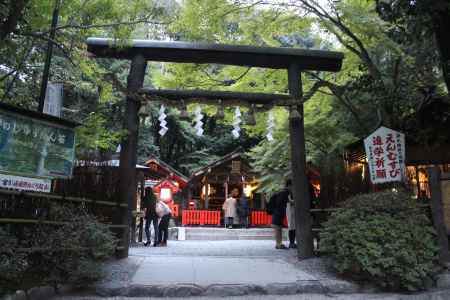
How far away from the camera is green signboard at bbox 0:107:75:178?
5.36m

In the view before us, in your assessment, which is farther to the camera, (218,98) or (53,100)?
(218,98)

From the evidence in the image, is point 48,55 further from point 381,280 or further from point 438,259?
point 438,259

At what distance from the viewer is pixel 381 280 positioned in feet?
19.7

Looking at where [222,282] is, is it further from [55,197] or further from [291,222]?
[291,222]

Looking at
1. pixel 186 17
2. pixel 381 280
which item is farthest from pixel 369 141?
pixel 186 17

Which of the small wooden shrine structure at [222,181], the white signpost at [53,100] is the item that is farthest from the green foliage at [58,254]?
the small wooden shrine structure at [222,181]

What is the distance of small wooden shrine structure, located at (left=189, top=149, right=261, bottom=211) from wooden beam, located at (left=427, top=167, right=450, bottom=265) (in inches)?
707

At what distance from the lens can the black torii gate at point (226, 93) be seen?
8.58 meters

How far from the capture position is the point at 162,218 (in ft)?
42.0

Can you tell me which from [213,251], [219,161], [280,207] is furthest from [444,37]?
[219,161]

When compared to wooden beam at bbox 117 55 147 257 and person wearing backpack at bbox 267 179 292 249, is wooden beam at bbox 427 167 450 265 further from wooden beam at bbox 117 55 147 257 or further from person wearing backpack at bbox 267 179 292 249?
wooden beam at bbox 117 55 147 257

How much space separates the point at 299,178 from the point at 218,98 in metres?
2.70

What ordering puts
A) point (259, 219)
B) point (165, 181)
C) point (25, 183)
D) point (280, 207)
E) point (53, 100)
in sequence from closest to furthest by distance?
point (25, 183), point (53, 100), point (280, 207), point (165, 181), point (259, 219)

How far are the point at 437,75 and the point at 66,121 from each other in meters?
9.37
